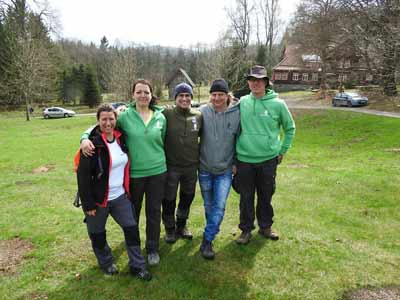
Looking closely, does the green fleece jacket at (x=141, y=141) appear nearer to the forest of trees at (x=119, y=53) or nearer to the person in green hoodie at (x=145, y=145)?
the person in green hoodie at (x=145, y=145)

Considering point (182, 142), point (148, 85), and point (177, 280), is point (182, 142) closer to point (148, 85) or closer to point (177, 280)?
point (148, 85)

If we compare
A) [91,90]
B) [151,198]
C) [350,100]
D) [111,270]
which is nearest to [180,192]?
[151,198]

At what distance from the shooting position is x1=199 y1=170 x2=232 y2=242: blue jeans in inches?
152

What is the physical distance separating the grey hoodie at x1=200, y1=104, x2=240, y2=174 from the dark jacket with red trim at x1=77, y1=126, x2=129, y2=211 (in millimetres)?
1239

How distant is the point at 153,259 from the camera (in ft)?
12.4

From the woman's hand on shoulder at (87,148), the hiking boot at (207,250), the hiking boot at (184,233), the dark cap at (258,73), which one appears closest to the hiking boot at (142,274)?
the hiking boot at (207,250)

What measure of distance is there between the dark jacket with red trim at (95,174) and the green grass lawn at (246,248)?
3.26 feet

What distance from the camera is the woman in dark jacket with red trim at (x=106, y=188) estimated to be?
3.12m

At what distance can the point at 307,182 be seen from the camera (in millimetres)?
7613

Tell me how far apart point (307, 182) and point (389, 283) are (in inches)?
168

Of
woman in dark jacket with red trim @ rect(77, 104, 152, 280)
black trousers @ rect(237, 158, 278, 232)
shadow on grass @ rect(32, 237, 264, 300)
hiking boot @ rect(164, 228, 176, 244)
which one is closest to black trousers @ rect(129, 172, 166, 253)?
woman in dark jacket with red trim @ rect(77, 104, 152, 280)

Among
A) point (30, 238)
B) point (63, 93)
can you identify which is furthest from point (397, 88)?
point (63, 93)

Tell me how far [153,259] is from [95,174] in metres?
1.35

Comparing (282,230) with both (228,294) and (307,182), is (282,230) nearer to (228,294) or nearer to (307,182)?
(228,294)
